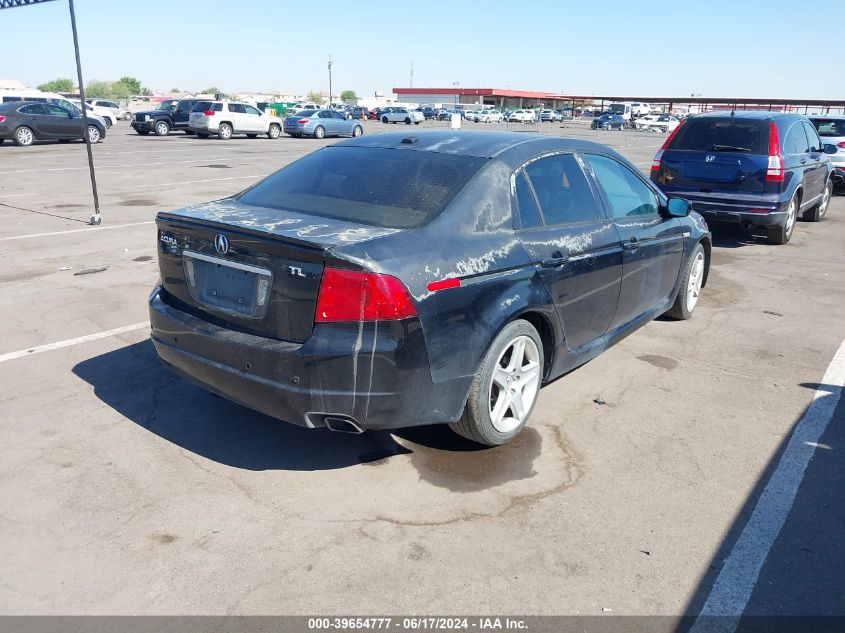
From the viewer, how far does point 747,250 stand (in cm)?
988

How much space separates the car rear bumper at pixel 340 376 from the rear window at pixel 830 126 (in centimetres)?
1622

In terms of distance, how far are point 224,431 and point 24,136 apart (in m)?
25.3

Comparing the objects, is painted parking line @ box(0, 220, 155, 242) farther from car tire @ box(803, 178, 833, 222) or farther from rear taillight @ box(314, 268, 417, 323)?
car tire @ box(803, 178, 833, 222)

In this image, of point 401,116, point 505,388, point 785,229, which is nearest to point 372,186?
point 505,388

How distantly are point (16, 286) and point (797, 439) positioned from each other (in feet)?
22.6

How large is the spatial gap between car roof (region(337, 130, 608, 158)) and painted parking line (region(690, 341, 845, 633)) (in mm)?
2271

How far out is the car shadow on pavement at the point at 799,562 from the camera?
271 cm

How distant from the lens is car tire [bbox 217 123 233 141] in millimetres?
32719

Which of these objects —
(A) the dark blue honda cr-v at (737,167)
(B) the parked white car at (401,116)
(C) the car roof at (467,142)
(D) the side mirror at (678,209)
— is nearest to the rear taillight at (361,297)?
(C) the car roof at (467,142)

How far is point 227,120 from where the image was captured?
32.9m

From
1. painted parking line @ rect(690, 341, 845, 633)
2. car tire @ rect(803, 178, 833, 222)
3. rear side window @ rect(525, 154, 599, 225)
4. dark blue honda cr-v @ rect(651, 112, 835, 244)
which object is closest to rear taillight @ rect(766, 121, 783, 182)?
dark blue honda cr-v @ rect(651, 112, 835, 244)

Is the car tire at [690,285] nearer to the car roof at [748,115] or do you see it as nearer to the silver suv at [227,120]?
the car roof at [748,115]

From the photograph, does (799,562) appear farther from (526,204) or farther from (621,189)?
(621,189)

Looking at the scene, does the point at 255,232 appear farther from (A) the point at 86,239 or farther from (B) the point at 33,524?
(A) the point at 86,239
